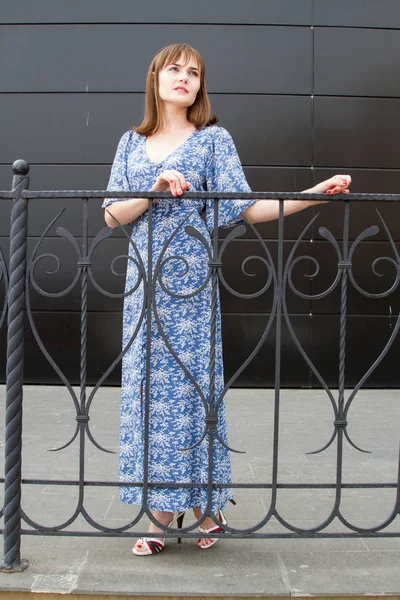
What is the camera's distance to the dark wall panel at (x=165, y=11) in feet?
16.8

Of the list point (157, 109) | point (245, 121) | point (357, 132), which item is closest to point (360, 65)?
point (357, 132)

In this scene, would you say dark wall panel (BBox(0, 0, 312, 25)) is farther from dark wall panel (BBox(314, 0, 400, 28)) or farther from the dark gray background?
dark wall panel (BBox(314, 0, 400, 28))

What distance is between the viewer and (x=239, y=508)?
261 cm

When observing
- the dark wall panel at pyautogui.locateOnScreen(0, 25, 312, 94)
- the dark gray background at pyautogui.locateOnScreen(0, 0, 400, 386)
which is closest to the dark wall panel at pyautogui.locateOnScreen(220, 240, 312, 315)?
the dark gray background at pyautogui.locateOnScreen(0, 0, 400, 386)

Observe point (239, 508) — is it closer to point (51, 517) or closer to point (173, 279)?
point (51, 517)

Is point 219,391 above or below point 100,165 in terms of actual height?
below

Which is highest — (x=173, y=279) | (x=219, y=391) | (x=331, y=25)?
(x=331, y=25)

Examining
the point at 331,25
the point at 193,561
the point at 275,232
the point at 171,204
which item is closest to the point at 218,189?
the point at 171,204

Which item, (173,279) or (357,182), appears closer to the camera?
(173,279)

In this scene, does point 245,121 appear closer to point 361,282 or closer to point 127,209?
point 361,282

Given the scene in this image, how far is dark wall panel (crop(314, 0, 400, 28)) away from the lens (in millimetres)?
5137

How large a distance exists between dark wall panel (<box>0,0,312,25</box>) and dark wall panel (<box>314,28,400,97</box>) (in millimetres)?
385

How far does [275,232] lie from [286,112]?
1.08 m

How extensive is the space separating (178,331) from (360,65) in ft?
13.6
